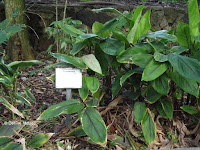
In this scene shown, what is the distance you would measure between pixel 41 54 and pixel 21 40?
→ 403mm

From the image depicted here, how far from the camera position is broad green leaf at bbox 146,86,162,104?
1651mm

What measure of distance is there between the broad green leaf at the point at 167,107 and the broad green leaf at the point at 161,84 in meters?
0.20

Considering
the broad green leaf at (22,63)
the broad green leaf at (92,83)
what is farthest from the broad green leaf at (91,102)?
the broad green leaf at (22,63)

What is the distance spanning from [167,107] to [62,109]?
0.70 meters

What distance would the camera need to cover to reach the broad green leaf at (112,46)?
5.28 feet

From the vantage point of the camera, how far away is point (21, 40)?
2982 mm

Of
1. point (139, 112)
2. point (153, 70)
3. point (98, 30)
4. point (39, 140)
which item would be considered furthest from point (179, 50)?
point (39, 140)

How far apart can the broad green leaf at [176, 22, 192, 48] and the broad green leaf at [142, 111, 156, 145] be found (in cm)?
53

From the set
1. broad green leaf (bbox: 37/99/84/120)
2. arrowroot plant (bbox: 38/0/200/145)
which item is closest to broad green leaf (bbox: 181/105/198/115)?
arrowroot plant (bbox: 38/0/200/145)

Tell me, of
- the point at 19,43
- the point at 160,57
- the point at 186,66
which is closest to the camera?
the point at 186,66

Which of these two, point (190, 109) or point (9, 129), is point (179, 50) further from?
point (9, 129)

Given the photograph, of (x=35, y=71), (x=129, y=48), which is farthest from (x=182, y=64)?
(x=35, y=71)

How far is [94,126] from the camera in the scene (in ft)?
4.74

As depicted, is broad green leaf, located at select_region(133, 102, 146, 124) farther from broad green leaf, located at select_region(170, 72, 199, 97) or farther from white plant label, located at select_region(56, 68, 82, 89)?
white plant label, located at select_region(56, 68, 82, 89)
